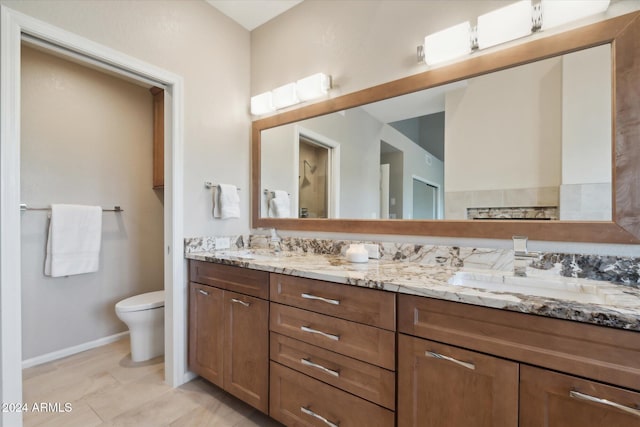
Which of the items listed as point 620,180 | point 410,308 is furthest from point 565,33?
point 410,308

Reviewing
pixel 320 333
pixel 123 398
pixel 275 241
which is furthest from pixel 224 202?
pixel 123 398

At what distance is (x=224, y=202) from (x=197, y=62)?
0.99 m

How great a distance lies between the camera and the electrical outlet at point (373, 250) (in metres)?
1.67

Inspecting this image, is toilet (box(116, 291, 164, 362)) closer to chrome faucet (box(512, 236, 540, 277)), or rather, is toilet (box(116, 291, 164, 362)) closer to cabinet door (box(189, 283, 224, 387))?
cabinet door (box(189, 283, 224, 387))

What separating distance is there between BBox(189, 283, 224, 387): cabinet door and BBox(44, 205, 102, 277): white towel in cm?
111

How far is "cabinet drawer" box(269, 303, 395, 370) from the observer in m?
1.08

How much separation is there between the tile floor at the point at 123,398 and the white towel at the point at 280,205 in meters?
1.22

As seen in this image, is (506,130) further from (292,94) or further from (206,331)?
(206,331)

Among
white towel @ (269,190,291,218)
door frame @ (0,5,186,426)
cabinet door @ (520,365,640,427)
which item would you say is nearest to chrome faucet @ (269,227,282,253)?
white towel @ (269,190,291,218)

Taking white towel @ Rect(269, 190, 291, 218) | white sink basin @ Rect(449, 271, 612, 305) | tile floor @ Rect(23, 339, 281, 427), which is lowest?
tile floor @ Rect(23, 339, 281, 427)

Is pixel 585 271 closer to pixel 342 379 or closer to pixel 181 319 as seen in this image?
pixel 342 379

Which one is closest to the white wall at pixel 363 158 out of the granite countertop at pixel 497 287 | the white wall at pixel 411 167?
the white wall at pixel 411 167

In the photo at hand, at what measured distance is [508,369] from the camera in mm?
860

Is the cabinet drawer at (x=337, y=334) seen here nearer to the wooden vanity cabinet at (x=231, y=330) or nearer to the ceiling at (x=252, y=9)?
the wooden vanity cabinet at (x=231, y=330)
